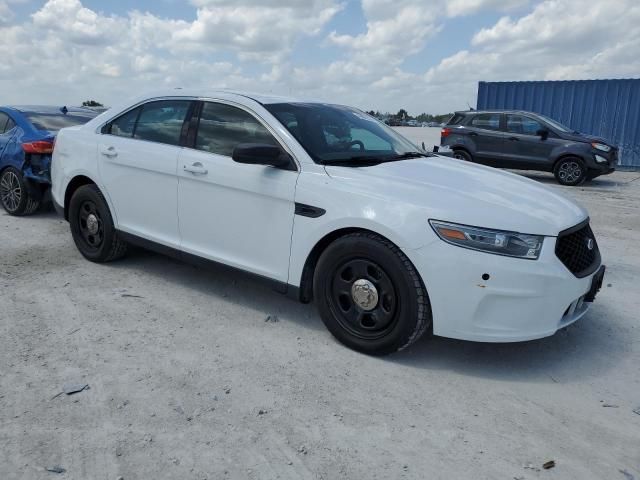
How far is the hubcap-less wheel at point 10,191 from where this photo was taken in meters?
7.13

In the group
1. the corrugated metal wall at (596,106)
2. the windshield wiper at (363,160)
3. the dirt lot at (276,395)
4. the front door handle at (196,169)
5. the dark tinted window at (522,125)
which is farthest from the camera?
the corrugated metal wall at (596,106)

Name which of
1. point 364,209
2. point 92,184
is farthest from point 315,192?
point 92,184

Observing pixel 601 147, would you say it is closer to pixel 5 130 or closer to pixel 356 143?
pixel 356 143

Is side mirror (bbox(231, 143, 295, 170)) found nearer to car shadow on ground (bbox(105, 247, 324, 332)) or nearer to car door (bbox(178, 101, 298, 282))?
car door (bbox(178, 101, 298, 282))

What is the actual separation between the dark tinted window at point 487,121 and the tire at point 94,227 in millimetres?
10288

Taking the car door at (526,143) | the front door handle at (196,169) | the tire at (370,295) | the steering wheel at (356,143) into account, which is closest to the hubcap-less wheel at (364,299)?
the tire at (370,295)

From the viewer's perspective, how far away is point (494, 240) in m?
3.12

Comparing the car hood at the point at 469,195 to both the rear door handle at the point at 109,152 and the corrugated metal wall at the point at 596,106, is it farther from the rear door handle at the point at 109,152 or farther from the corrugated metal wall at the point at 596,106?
the corrugated metal wall at the point at 596,106

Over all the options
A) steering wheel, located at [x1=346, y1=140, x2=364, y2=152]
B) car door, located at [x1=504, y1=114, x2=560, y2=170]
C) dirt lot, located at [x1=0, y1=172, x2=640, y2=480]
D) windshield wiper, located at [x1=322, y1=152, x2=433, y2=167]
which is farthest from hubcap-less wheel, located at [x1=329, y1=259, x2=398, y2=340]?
car door, located at [x1=504, y1=114, x2=560, y2=170]

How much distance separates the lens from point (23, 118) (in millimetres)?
7195

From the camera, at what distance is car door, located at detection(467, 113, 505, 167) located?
1313 cm

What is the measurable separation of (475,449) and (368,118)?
3.00 metres

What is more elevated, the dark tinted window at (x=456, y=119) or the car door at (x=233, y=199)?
Answer: the dark tinted window at (x=456, y=119)

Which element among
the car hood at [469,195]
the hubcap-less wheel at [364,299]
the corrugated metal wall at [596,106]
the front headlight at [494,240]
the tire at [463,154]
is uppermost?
the corrugated metal wall at [596,106]
